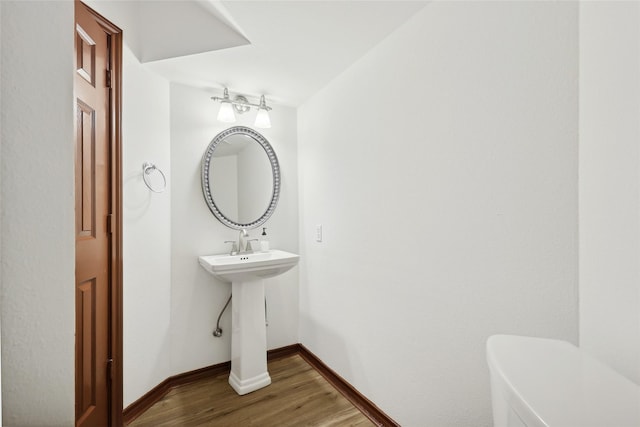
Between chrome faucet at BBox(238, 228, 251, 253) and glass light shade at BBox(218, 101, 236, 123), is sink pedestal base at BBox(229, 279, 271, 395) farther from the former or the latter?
glass light shade at BBox(218, 101, 236, 123)

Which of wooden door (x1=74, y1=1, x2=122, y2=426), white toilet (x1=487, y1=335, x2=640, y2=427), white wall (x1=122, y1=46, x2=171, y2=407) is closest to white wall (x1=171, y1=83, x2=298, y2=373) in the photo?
white wall (x1=122, y1=46, x2=171, y2=407)

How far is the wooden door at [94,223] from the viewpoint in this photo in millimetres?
1205

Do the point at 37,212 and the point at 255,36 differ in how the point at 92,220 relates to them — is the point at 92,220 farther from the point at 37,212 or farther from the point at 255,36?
the point at 255,36

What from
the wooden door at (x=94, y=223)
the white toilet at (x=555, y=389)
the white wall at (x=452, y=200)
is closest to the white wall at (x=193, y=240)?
the wooden door at (x=94, y=223)

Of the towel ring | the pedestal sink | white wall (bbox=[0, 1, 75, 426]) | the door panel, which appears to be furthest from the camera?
the pedestal sink

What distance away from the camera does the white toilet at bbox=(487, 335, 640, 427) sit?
0.48 metres

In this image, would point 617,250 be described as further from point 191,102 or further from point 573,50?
point 191,102

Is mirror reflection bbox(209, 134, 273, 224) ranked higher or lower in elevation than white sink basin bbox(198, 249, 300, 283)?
higher

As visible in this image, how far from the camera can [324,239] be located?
2.14 m

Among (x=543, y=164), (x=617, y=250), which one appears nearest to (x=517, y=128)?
(x=543, y=164)

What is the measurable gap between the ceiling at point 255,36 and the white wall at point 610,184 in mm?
796

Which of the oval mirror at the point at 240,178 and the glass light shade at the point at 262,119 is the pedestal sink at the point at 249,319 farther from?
the glass light shade at the point at 262,119

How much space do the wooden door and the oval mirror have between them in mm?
730

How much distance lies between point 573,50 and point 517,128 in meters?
0.24
